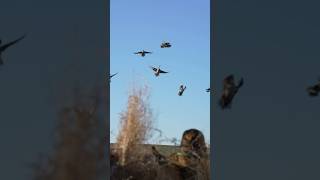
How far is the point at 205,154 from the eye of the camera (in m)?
3.89

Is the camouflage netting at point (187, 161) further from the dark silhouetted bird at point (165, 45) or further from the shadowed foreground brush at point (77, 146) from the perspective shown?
the shadowed foreground brush at point (77, 146)

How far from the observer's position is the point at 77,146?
262 centimetres
